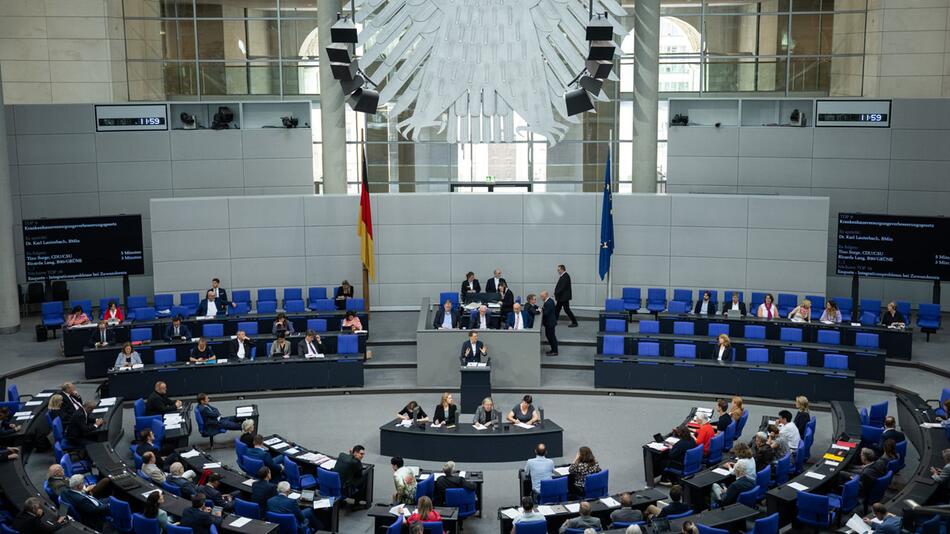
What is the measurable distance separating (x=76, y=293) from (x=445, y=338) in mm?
10734

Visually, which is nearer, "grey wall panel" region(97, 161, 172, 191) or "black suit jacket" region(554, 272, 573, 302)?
"black suit jacket" region(554, 272, 573, 302)

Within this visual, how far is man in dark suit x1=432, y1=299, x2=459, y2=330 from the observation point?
711 inches

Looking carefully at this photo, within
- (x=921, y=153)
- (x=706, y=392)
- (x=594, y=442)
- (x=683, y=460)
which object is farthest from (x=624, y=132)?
(x=683, y=460)

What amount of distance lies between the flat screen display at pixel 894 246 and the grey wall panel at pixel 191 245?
505 inches

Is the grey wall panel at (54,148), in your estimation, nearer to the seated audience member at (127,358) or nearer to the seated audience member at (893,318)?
the seated audience member at (127,358)

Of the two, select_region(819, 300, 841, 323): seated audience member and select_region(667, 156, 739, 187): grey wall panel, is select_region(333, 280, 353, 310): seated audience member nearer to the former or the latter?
select_region(667, 156, 739, 187): grey wall panel

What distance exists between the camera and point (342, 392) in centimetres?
1708

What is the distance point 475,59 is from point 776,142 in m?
16.8

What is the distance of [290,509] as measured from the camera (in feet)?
35.8

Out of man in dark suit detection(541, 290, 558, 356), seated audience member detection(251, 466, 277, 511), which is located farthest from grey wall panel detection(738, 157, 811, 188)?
seated audience member detection(251, 466, 277, 511)

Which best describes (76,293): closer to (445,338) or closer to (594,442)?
(445,338)

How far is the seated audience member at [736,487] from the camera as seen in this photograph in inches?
447

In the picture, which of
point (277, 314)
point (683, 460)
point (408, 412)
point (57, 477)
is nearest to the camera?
point (57, 477)

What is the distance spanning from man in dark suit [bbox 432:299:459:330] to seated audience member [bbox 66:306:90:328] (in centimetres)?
674
